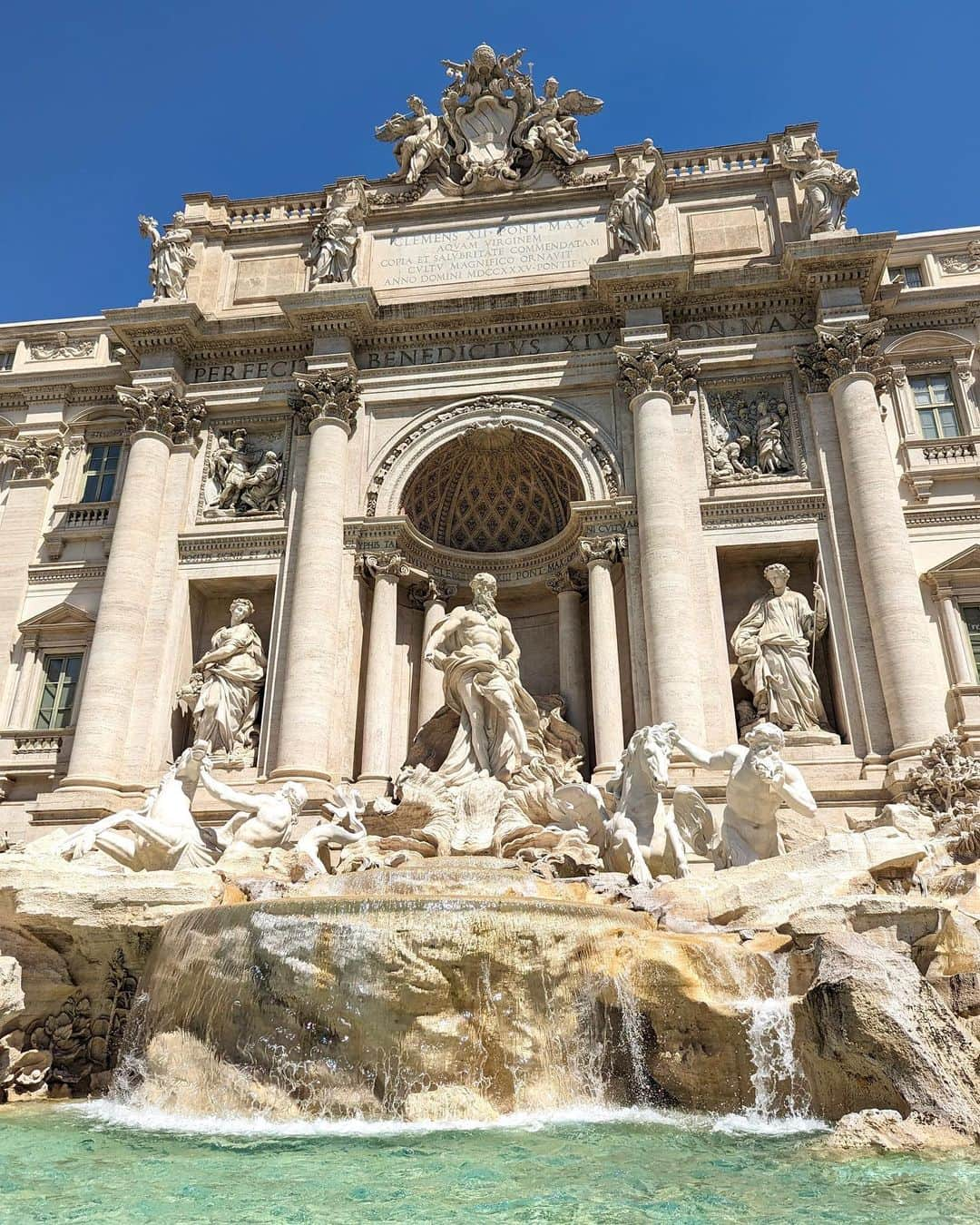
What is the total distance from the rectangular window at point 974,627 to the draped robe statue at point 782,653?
272 centimetres

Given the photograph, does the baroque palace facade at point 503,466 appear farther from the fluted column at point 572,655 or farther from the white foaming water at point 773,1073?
the white foaming water at point 773,1073

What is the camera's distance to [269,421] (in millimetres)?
21734

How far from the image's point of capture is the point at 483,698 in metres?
17.1

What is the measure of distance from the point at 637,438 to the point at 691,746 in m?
8.43

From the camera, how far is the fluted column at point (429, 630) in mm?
19797

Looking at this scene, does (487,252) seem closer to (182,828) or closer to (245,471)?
(245,471)

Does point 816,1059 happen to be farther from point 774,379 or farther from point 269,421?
point 269,421

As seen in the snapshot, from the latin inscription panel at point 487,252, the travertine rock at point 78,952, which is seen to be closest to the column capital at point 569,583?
the latin inscription panel at point 487,252

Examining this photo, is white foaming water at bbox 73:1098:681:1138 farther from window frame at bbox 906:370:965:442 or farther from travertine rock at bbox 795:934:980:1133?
window frame at bbox 906:370:965:442

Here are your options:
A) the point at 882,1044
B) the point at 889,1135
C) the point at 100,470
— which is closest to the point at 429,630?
the point at 100,470

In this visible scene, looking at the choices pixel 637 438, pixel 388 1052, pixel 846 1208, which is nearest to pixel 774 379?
pixel 637 438

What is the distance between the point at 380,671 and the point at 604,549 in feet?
16.5

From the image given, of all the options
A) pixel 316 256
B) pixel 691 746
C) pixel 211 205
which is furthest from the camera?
pixel 211 205

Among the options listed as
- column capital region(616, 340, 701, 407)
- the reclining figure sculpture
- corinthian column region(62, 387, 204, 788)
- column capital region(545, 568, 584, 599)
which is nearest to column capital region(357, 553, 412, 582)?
column capital region(545, 568, 584, 599)
